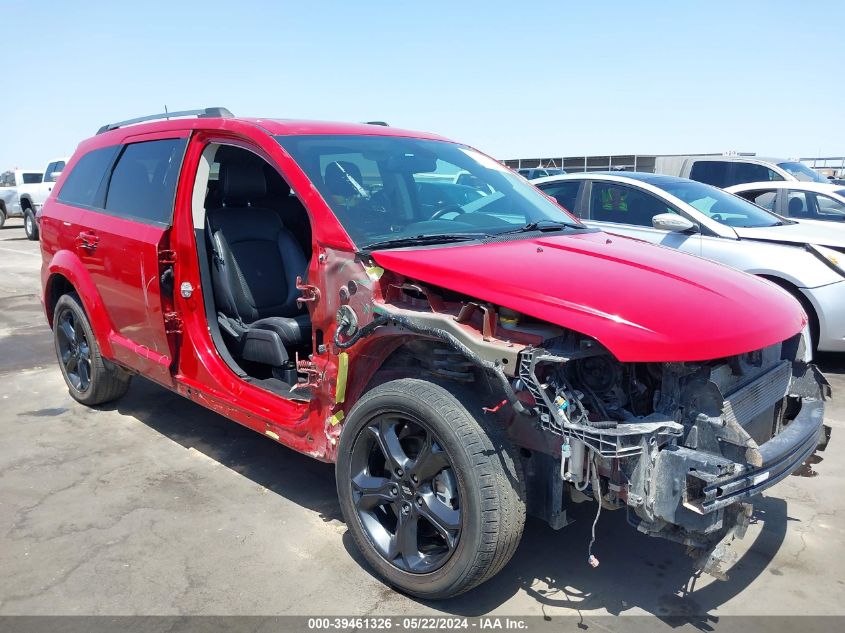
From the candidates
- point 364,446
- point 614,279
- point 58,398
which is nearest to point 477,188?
point 614,279

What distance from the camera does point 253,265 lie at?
4.42 m

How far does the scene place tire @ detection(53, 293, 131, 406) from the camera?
5.00 meters

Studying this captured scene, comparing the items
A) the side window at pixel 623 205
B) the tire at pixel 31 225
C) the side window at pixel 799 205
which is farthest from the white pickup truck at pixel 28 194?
the side window at pixel 799 205

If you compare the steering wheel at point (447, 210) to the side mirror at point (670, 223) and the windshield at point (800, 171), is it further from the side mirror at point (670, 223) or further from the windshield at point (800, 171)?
the windshield at point (800, 171)

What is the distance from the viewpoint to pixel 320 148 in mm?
3590

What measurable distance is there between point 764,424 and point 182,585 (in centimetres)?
260

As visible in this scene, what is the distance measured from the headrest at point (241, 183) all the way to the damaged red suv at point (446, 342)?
0.01 m

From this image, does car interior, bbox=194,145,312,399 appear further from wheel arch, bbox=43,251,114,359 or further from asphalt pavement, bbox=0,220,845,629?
wheel arch, bbox=43,251,114,359

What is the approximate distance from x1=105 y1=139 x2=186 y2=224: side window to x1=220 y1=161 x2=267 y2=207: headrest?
1.06 ft

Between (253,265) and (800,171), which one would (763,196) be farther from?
(253,265)

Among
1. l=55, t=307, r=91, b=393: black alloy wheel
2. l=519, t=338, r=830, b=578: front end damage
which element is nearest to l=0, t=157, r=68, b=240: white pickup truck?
l=55, t=307, r=91, b=393: black alloy wheel

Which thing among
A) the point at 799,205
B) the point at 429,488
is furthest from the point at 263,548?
the point at 799,205

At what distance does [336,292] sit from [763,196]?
26.0 feet

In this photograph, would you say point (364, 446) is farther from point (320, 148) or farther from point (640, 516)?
point (320, 148)
